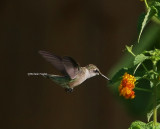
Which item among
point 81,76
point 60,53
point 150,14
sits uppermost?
point 150,14

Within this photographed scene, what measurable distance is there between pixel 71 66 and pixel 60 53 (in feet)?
8.44

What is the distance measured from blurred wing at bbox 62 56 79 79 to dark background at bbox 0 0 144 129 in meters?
2.39

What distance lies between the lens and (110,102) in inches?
197

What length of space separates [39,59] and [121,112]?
920 mm

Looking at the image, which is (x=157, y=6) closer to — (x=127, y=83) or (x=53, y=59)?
(x=127, y=83)

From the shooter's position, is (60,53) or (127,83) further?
(60,53)

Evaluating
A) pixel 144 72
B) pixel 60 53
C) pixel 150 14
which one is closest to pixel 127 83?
pixel 144 72

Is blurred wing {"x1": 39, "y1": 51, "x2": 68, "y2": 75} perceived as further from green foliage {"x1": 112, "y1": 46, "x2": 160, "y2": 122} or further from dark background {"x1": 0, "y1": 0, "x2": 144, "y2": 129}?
dark background {"x1": 0, "y1": 0, "x2": 144, "y2": 129}

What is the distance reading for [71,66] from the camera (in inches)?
98.3

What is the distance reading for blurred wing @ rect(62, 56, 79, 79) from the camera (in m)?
2.44

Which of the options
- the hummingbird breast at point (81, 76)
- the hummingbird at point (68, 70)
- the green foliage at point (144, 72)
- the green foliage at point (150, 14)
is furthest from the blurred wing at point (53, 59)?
the green foliage at point (150, 14)

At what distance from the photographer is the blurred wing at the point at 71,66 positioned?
2.44 m

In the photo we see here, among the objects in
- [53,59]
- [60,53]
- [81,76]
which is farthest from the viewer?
[60,53]

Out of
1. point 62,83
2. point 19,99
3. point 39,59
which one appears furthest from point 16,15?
point 62,83
